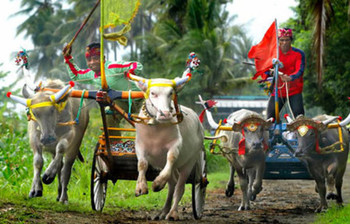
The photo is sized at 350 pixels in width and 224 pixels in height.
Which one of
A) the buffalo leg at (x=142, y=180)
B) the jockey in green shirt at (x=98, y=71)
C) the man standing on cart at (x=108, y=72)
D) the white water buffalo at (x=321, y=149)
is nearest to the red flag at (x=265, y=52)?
the white water buffalo at (x=321, y=149)

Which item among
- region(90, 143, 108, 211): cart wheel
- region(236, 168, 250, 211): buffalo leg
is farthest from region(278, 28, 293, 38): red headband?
region(90, 143, 108, 211): cart wheel

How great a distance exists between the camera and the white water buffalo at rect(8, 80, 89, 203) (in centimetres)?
615

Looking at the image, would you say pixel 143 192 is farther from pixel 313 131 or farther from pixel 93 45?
pixel 313 131

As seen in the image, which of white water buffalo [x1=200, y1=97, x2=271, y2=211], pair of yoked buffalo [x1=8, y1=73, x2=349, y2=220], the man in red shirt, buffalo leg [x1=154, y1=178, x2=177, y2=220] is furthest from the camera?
the man in red shirt

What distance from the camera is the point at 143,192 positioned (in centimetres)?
554

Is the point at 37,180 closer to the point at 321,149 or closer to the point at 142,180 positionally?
the point at 142,180

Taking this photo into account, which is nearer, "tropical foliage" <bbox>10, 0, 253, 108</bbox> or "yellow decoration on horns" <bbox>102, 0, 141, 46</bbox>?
"yellow decoration on horns" <bbox>102, 0, 141, 46</bbox>

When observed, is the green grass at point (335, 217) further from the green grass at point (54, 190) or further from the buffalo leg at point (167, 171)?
the green grass at point (54, 190)

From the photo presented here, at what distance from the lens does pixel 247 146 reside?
8.16m

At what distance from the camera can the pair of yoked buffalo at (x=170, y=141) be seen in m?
5.83

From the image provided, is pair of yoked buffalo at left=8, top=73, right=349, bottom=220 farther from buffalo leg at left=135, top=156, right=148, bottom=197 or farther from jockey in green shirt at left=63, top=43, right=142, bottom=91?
jockey in green shirt at left=63, top=43, right=142, bottom=91

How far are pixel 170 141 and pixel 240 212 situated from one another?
2.58 m

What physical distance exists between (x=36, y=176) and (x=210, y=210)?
3.08 meters

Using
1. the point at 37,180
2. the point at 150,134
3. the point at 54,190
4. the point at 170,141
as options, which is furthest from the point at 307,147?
the point at 54,190
